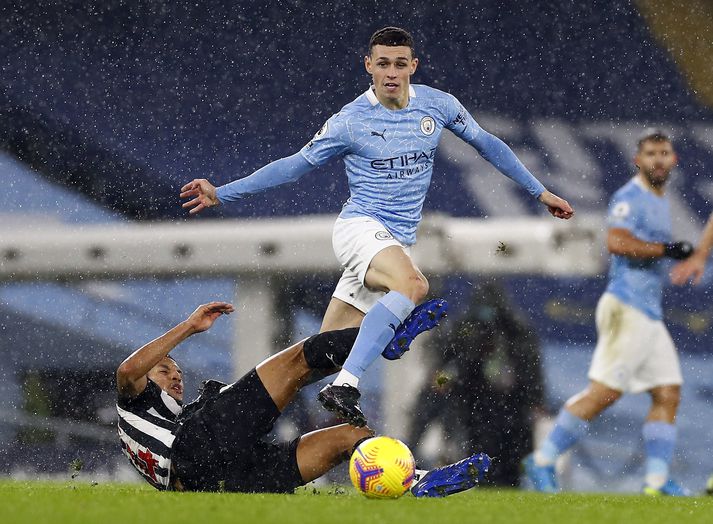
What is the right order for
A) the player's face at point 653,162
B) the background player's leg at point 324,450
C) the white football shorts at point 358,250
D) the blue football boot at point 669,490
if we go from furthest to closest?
the player's face at point 653,162
the blue football boot at point 669,490
the white football shorts at point 358,250
the background player's leg at point 324,450

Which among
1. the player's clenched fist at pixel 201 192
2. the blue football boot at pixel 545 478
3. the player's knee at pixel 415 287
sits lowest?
the blue football boot at pixel 545 478

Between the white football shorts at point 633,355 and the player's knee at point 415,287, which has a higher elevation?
the player's knee at point 415,287

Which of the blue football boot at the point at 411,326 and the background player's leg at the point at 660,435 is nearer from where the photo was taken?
the blue football boot at the point at 411,326

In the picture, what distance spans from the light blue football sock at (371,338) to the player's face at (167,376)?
0.87 meters

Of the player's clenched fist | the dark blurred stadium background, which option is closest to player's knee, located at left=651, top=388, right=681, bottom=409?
the player's clenched fist

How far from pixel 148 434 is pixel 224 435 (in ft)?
1.03

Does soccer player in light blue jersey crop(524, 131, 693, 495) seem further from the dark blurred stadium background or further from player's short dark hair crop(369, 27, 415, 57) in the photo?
the dark blurred stadium background

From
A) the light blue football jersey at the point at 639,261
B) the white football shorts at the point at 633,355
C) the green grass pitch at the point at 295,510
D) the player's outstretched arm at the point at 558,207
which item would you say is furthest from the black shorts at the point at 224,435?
the light blue football jersey at the point at 639,261

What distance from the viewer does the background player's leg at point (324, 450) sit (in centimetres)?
465

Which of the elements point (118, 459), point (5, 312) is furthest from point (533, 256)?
point (5, 312)

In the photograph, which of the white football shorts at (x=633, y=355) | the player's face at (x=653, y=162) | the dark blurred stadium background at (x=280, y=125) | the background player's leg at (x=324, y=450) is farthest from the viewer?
the dark blurred stadium background at (x=280, y=125)

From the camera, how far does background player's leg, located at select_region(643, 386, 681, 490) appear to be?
660 cm

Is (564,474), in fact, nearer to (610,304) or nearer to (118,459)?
(610,304)

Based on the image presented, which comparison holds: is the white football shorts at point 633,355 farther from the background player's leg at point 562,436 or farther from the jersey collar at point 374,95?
the jersey collar at point 374,95
